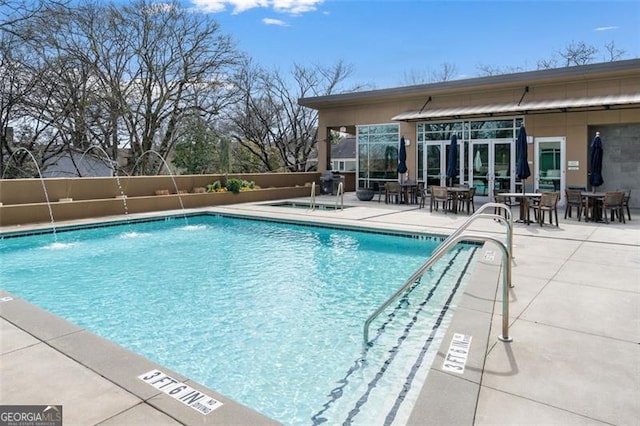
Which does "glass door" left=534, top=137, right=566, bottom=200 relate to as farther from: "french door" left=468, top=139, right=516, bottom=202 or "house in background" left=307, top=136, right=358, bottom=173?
"house in background" left=307, top=136, right=358, bottom=173

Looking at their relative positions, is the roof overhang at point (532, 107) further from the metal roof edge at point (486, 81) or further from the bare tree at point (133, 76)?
the bare tree at point (133, 76)

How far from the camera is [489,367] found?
2.93m

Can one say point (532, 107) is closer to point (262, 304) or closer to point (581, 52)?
point (262, 304)

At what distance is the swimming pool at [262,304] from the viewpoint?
3213 millimetres

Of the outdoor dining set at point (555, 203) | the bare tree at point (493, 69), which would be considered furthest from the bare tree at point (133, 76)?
the bare tree at point (493, 69)

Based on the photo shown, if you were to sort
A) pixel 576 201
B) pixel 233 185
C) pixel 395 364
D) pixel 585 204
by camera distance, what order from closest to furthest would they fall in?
pixel 395 364
pixel 585 204
pixel 576 201
pixel 233 185

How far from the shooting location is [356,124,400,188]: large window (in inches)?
674

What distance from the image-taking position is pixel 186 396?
2594 millimetres

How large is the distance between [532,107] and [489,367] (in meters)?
11.5

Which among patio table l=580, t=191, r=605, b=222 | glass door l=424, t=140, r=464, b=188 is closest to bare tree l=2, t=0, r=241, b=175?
glass door l=424, t=140, r=464, b=188

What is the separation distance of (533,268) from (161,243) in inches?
273

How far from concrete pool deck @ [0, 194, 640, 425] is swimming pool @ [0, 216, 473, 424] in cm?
48

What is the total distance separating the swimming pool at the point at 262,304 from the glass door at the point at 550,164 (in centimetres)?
750

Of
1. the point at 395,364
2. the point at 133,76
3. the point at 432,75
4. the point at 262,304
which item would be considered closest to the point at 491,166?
the point at 262,304
